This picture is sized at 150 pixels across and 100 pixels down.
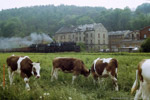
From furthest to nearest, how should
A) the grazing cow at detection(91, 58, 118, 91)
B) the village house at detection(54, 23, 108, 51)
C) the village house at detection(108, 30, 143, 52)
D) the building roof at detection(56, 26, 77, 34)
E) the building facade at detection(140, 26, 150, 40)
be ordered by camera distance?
the building roof at detection(56, 26, 77, 34) → the village house at detection(54, 23, 108, 51) → the building facade at detection(140, 26, 150, 40) → the village house at detection(108, 30, 143, 52) → the grazing cow at detection(91, 58, 118, 91)

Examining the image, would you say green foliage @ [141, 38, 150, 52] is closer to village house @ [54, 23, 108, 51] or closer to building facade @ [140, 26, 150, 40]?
building facade @ [140, 26, 150, 40]

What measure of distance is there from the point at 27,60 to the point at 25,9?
13.1 metres

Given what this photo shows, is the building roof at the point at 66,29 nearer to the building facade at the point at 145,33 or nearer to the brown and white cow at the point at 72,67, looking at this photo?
the building facade at the point at 145,33

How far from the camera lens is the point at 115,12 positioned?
5100cm

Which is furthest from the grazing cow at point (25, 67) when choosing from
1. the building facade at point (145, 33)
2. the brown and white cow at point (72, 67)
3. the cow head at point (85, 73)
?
the building facade at point (145, 33)

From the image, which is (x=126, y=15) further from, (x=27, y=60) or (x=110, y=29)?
(x=27, y=60)

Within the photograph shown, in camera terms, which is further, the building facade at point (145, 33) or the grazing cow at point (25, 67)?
the building facade at point (145, 33)

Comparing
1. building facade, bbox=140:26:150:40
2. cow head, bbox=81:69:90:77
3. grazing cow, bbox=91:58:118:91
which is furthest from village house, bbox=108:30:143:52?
grazing cow, bbox=91:58:118:91

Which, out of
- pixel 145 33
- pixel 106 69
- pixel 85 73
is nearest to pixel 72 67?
pixel 85 73

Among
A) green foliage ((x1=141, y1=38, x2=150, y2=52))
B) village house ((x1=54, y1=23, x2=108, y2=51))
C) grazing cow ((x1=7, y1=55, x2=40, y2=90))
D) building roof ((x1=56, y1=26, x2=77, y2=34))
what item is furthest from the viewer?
building roof ((x1=56, y1=26, x2=77, y2=34))

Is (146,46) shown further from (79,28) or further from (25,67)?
(79,28)

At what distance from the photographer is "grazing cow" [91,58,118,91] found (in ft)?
20.4

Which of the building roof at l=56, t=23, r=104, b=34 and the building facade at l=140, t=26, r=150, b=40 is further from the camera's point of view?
the building roof at l=56, t=23, r=104, b=34

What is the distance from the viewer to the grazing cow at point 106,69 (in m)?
6.23
